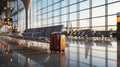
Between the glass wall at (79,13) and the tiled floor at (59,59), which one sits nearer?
the tiled floor at (59,59)

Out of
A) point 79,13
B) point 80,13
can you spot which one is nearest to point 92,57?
point 80,13

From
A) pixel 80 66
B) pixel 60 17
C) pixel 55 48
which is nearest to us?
pixel 80 66

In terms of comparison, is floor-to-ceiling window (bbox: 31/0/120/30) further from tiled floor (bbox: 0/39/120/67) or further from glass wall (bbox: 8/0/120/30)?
tiled floor (bbox: 0/39/120/67)

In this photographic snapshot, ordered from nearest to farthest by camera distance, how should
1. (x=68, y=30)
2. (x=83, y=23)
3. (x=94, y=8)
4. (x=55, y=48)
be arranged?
(x=55, y=48), (x=94, y=8), (x=83, y=23), (x=68, y=30)

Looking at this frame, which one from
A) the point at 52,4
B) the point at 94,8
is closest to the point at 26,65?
the point at 94,8

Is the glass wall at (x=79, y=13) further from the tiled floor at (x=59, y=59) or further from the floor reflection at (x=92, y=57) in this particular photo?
the tiled floor at (x=59, y=59)

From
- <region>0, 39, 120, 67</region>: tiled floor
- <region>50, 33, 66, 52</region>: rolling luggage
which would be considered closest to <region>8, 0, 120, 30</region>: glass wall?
<region>50, 33, 66, 52</region>: rolling luggage

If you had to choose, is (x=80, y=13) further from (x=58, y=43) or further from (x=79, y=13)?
(x=58, y=43)

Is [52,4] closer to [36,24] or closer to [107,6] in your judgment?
[36,24]

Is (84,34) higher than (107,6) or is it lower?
lower

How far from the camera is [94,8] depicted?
2202 centimetres

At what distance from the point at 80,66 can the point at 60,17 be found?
25.0 meters

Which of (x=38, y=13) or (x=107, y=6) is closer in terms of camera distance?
(x=107, y=6)

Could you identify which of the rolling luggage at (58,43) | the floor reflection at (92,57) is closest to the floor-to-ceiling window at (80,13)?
the floor reflection at (92,57)
